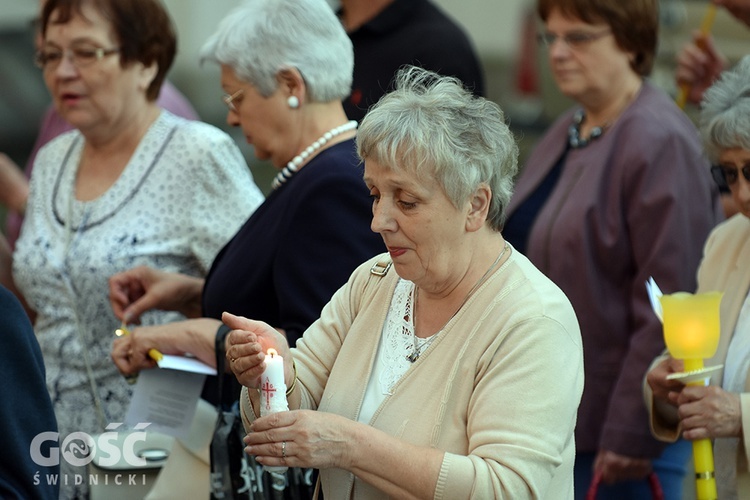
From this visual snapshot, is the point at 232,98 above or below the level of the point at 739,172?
above

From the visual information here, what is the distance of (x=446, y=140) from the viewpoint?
2.66 metres

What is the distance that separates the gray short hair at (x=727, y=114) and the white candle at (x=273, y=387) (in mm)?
1362

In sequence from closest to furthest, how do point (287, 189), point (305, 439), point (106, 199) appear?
1. point (305, 439)
2. point (287, 189)
3. point (106, 199)

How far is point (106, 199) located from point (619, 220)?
→ 1.68 meters

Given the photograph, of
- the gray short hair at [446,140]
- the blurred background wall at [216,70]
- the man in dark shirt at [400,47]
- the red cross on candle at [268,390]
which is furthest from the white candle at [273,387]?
the blurred background wall at [216,70]

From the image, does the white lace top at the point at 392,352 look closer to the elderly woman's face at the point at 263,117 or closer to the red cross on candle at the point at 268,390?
the red cross on candle at the point at 268,390

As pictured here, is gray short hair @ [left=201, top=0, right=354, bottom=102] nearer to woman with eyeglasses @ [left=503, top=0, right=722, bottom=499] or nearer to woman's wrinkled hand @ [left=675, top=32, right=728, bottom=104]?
woman with eyeglasses @ [left=503, top=0, right=722, bottom=499]

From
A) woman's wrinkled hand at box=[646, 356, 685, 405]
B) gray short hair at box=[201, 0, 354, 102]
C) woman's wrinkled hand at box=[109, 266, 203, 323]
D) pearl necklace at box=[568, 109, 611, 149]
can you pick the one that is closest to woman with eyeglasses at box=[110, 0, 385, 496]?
gray short hair at box=[201, 0, 354, 102]

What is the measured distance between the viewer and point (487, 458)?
2.55m

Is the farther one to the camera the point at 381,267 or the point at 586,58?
the point at 586,58

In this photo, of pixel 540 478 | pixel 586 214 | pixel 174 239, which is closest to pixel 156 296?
pixel 174 239

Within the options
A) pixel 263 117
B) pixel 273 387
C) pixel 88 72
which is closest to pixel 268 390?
pixel 273 387

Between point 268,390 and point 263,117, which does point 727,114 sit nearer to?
point 263,117

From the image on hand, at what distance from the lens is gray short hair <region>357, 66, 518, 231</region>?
8.70 feet
